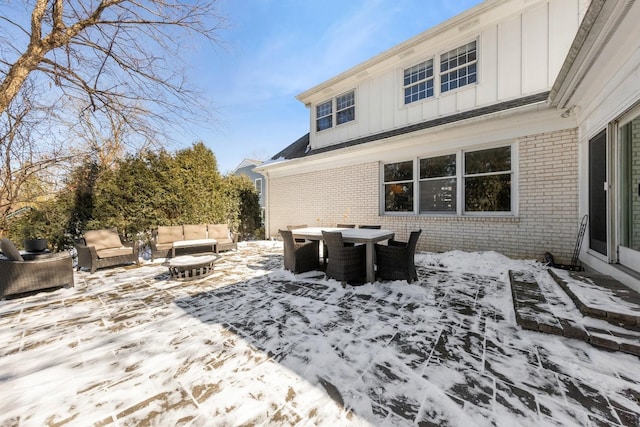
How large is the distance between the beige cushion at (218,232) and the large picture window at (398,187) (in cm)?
542

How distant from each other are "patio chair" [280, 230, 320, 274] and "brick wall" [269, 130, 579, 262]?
3429 millimetres

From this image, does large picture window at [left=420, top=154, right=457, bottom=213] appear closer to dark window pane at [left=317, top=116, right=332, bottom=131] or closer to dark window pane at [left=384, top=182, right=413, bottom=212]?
dark window pane at [left=384, top=182, right=413, bottom=212]

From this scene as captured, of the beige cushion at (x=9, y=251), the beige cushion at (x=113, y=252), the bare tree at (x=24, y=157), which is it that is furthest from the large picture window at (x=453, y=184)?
the bare tree at (x=24, y=157)

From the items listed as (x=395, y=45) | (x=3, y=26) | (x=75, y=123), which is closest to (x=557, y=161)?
(x=395, y=45)

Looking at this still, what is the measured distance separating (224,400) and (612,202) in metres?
6.01

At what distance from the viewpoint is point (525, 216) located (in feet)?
19.2

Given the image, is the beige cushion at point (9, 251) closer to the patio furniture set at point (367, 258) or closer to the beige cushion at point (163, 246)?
the beige cushion at point (163, 246)

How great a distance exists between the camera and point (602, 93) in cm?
404

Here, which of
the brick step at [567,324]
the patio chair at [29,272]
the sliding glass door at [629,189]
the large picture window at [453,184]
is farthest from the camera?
the large picture window at [453,184]

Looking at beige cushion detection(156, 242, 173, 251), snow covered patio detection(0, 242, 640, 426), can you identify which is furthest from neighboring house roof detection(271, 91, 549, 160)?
beige cushion detection(156, 242, 173, 251)

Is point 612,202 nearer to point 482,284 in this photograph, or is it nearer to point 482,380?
point 482,284

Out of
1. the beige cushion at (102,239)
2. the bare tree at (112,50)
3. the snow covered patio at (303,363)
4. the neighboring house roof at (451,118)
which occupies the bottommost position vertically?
the snow covered patio at (303,363)

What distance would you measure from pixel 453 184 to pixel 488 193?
856 mm

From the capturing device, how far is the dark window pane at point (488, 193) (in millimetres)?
6219
